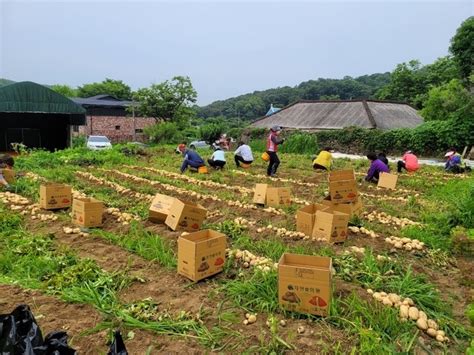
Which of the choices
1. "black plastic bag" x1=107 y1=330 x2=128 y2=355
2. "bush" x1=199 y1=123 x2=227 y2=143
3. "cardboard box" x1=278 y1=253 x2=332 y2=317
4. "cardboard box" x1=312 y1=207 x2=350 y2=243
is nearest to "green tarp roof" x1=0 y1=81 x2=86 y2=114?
"bush" x1=199 y1=123 x2=227 y2=143

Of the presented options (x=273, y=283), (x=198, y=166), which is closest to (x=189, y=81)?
(x=198, y=166)

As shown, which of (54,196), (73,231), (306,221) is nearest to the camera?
(306,221)

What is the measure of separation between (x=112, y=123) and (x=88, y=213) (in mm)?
30275

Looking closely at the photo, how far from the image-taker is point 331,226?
14.3 feet

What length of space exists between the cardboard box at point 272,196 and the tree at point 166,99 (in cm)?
2746

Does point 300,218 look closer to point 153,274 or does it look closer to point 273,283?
point 273,283

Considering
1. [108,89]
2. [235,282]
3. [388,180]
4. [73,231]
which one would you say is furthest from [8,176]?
[108,89]

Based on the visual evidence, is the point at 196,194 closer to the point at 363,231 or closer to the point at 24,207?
the point at 24,207

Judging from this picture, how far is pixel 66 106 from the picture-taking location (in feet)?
59.9

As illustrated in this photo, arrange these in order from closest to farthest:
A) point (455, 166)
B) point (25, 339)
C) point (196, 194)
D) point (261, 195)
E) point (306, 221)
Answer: point (25, 339)
point (306, 221)
point (261, 195)
point (196, 194)
point (455, 166)

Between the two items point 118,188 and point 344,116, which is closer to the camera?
point 118,188

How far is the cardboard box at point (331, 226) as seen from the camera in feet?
14.4

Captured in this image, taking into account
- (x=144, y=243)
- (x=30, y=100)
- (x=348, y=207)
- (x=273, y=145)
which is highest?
(x=30, y=100)

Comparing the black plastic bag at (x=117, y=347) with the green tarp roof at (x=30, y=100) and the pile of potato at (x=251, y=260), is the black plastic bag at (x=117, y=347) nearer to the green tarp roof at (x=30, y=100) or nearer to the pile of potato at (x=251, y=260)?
the pile of potato at (x=251, y=260)
